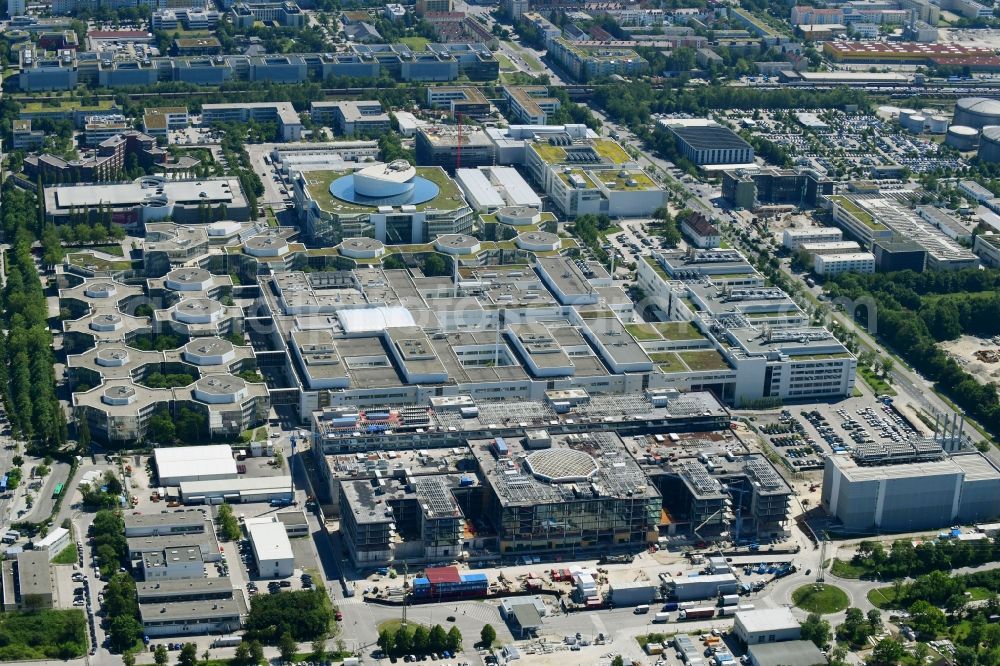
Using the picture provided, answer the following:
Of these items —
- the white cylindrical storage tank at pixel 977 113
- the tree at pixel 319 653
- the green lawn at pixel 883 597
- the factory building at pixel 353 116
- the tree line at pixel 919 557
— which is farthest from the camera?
the white cylindrical storage tank at pixel 977 113

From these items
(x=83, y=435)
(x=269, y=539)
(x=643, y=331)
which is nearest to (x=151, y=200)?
(x=83, y=435)

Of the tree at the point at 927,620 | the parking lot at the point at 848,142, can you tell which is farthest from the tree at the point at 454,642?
the parking lot at the point at 848,142

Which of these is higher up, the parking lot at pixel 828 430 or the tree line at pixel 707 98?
the tree line at pixel 707 98

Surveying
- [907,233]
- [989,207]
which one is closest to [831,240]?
[907,233]

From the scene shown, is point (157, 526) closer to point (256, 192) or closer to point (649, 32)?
point (256, 192)

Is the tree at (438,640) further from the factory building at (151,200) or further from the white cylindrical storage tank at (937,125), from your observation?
the white cylindrical storage tank at (937,125)

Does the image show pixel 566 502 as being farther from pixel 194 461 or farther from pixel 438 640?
pixel 194 461

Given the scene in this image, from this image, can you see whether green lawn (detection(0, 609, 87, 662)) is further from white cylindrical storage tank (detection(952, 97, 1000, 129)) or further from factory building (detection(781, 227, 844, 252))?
white cylindrical storage tank (detection(952, 97, 1000, 129))
